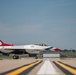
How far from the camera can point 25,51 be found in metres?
58.8

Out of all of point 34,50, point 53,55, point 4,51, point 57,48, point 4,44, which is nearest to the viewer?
point 34,50

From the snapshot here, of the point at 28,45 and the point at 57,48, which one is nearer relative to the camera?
the point at 28,45

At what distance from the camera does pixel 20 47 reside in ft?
198

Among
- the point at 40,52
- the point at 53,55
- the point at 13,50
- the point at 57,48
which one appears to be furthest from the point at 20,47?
the point at 53,55

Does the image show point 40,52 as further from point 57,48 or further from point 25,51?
point 57,48

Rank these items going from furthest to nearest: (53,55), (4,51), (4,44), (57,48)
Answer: (53,55), (57,48), (4,44), (4,51)

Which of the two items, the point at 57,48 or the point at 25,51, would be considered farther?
the point at 57,48

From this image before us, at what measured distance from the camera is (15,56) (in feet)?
195

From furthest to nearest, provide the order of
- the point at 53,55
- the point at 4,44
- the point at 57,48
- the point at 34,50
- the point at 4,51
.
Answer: the point at 53,55, the point at 57,48, the point at 4,44, the point at 4,51, the point at 34,50

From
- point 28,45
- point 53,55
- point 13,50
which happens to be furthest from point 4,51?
point 53,55

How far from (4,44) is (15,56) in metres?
7.11

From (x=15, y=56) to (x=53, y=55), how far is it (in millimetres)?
29690

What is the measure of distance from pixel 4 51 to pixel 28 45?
21.8 ft

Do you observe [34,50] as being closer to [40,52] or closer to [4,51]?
[40,52]
